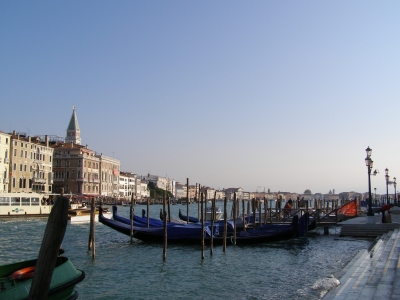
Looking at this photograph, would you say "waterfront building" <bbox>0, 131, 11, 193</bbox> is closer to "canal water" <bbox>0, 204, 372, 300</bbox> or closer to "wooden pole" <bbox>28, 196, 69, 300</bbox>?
"canal water" <bbox>0, 204, 372, 300</bbox>

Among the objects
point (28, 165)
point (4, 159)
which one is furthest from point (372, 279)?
point (28, 165)

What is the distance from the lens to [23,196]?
33188 millimetres

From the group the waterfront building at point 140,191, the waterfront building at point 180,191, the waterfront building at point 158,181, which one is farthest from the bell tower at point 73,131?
the waterfront building at point 180,191

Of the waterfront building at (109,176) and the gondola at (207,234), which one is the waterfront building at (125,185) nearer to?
the waterfront building at (109,176)

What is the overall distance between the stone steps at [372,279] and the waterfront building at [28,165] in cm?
3889

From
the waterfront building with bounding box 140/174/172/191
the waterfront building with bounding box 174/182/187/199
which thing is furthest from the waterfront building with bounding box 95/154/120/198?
the waterfront building with bounding box 174/182/187/199

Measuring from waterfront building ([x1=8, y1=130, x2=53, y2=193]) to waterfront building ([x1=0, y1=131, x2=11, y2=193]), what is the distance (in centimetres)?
60

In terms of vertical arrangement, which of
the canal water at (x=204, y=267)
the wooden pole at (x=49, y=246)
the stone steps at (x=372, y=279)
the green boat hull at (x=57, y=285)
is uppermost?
the wooden pole at (x=49, y=246)

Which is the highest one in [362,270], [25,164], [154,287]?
[25,164]

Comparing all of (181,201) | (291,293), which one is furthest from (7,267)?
(181,201)

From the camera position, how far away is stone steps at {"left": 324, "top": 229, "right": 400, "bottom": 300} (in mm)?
5828

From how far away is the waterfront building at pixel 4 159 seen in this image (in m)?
39.4

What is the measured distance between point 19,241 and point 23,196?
15.5 metres

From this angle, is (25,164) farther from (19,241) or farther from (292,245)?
(292,245)
